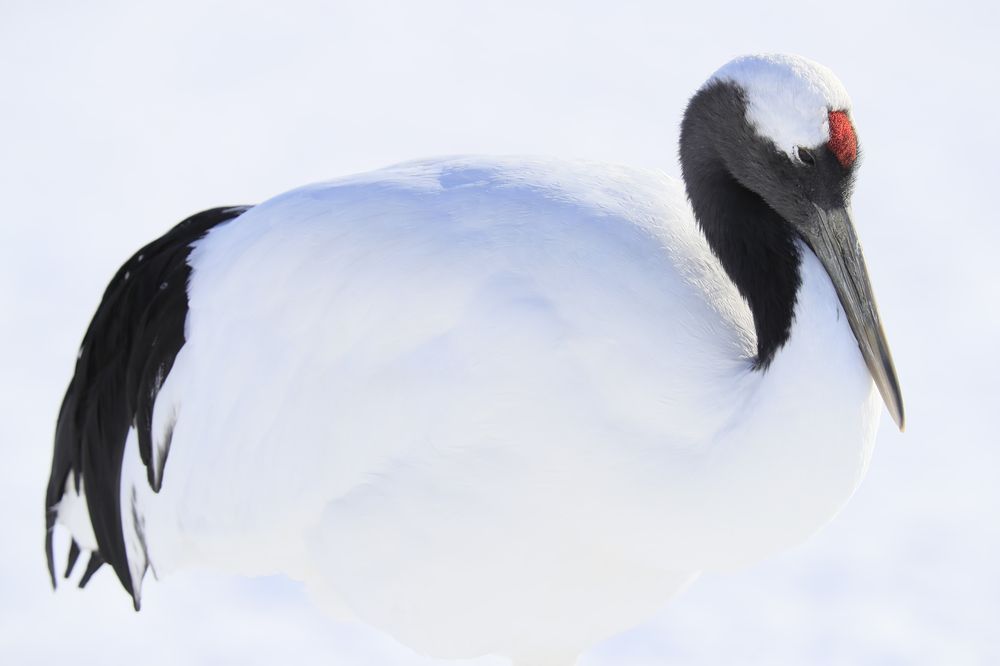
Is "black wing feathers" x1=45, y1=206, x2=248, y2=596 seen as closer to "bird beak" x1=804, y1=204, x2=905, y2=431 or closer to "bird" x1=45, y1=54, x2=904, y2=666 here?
"bird" x1=45, y1=54, x2=904, y2=666

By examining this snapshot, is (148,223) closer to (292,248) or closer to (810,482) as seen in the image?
(292,248)

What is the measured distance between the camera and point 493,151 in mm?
6191

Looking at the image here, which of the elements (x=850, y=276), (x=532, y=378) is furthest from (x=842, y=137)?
(x=532, y=378)

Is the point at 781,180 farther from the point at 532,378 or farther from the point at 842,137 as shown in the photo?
the point at 532,378

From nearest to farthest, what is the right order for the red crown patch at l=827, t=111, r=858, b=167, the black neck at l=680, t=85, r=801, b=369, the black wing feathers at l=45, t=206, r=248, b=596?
1. the red crown patch at l=827, t=111, r=858, b=167
2. the black neck at l=680, t=85, r=801, b=369
3. the black wing feathers at l=45, t=206, r=248, b=596

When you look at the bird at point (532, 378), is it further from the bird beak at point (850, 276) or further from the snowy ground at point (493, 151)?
the snowy ground at point (493, 151)

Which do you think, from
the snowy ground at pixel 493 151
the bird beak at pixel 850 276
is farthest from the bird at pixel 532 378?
the snowy ground at pixel 493 151

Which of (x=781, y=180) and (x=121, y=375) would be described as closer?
(x=781, y=180)

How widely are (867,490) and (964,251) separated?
166 cm

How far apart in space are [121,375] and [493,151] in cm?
316

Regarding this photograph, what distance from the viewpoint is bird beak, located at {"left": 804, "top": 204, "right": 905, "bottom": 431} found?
2.54 m

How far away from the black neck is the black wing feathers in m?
1.17

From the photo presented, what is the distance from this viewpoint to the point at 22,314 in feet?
16.8

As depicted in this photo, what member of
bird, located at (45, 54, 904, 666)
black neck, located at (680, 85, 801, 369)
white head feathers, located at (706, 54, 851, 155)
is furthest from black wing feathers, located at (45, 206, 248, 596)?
white head feathers, located at (706, 54, 851, 155)
